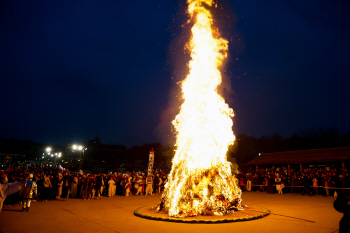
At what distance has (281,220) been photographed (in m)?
9.33

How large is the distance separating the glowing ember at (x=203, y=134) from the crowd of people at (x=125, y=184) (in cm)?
833

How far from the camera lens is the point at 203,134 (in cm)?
1260

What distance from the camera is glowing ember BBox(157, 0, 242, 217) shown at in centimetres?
1105

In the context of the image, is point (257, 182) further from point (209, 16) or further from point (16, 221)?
point (16, 221)

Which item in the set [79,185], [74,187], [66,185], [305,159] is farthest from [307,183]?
[66,185]

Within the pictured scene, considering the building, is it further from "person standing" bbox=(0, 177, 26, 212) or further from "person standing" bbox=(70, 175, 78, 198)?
"person standing" bbox=(0, 177, 26, 212)

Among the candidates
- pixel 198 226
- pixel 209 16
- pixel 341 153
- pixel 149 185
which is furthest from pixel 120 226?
pixel 341 153

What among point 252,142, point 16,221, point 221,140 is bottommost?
point 16,221

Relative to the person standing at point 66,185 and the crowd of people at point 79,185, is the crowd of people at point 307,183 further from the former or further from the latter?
the person standing at point 66,185

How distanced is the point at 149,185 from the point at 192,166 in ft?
34.5

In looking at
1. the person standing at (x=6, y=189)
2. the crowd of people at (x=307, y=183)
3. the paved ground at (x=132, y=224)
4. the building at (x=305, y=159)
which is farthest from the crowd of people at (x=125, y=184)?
the person standing at (x=6, y=189)

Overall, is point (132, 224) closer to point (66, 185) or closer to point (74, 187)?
point (66, 185)

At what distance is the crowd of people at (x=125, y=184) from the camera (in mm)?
15281

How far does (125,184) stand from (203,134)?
35.1ft
